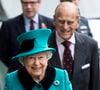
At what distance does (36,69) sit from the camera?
2.96 m

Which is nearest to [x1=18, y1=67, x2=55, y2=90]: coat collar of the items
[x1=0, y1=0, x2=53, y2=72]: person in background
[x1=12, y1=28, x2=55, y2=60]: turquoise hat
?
[x1=12, y1=28, x2=55, y2=60]: turquoise hat

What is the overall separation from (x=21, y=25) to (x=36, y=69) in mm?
1648

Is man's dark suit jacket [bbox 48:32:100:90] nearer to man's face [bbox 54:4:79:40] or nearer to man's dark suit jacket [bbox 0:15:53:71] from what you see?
man's face [bbox 54:4:79:40]

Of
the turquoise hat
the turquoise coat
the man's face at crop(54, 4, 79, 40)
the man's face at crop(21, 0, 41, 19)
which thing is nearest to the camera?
the turquoise hat

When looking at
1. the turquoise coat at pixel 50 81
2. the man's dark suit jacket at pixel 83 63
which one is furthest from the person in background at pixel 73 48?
the turquoise coat at pixel 50 81

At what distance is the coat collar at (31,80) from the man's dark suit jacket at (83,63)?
24.7 inches

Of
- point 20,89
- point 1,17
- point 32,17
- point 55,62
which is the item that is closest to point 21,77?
point 20,89

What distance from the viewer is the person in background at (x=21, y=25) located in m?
4.49

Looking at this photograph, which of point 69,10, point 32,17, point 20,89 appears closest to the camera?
point 20,89

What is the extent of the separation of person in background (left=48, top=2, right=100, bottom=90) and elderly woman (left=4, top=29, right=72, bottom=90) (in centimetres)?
64

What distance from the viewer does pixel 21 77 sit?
121 inches

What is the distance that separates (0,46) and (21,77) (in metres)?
1.73

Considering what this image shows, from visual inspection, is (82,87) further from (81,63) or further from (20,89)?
(20,89)

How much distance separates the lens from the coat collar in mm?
3023
